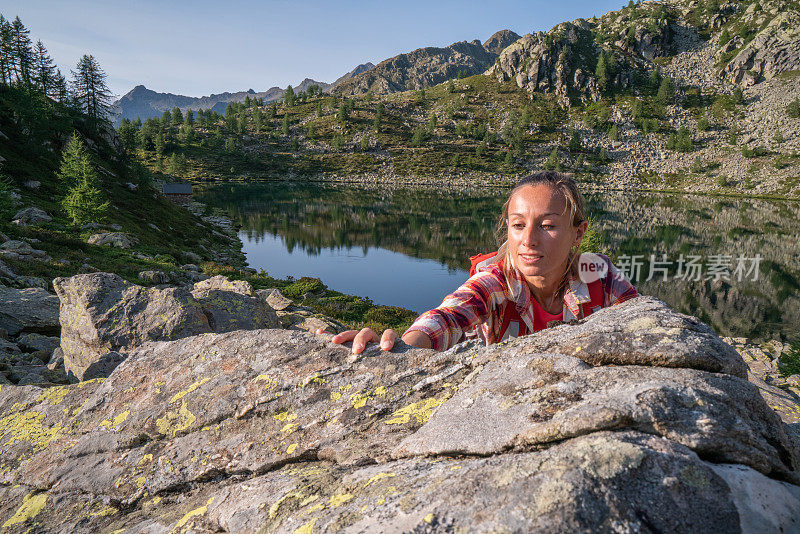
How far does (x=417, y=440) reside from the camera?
8.64 ft

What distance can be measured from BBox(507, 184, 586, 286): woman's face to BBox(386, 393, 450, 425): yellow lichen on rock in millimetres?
1770

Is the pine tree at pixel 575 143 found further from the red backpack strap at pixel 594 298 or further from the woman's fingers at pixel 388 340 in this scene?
the woman's fingers at pixel 388 340

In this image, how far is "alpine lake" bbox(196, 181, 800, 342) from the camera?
39.8m

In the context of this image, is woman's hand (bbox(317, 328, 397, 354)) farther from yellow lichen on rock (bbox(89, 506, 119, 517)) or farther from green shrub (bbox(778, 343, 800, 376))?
green shrub (bbox(778, 343, 800, 376))

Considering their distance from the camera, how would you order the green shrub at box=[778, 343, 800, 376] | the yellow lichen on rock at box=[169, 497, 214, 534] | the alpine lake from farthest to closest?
the alpine lake, the green shrub at box=[778, 343, 800, 376], the yellow lichen on rock at box=[169, 497, 214, 534]

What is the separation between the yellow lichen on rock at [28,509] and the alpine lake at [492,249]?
33.7m

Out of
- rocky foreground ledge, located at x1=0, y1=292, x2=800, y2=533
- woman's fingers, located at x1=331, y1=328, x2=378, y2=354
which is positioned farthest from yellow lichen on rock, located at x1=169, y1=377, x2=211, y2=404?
woman's fingers, located at x1=331, y1=328, x2=378, y2=354

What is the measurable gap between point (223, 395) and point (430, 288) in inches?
1628

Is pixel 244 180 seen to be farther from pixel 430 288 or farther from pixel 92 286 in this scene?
pixel 92 286

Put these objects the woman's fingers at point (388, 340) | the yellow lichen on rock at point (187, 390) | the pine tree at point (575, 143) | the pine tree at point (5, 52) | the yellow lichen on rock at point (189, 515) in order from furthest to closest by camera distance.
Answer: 1. the pine tree at point (575, 143)
2. the pine tree at point (5, 52)
3. the yellow lichen on rock at point (187, 390)
4. the woman's fingers at point (388, 340)
5. the yellow lichen on rock at point (189, 515)

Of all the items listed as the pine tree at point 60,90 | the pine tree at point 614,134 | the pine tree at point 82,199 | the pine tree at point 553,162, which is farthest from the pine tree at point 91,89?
the pine tree at point 614,134

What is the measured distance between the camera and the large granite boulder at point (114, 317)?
23.4 feet

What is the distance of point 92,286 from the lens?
7.69m

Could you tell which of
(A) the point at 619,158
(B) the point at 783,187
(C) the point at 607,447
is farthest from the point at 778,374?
(A) the point at 619,158
